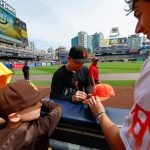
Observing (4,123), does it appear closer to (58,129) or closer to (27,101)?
(27,101)

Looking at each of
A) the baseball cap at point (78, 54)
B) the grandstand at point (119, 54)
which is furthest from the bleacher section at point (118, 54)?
the baseball cap at point (78, 54)

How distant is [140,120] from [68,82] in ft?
8.09

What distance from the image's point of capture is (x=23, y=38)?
60.2 metres

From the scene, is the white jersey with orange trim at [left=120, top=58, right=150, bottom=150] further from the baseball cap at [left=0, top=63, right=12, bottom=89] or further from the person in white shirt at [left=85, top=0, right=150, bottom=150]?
the baseball cap at [left=0, top=63, right=12, bottom=89]

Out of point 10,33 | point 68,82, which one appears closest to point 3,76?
point 68,82

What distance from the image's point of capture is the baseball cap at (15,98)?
Answer: 1584mm

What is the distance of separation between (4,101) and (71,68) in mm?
1942

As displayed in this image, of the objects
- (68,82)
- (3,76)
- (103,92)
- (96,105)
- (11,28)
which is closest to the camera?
(96,105)

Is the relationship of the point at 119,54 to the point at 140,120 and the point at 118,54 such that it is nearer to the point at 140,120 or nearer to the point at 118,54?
the point at 118,54

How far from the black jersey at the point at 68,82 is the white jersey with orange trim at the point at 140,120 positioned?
6.82 feet

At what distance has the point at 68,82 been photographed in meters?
3.32

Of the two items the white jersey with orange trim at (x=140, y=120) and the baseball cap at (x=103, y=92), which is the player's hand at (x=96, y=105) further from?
the white jersey with orange trim at (x=140, y=120)

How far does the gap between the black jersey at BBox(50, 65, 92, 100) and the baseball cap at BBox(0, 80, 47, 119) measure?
1.27 metres

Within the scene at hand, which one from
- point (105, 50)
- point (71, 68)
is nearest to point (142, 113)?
point (71, 68)
